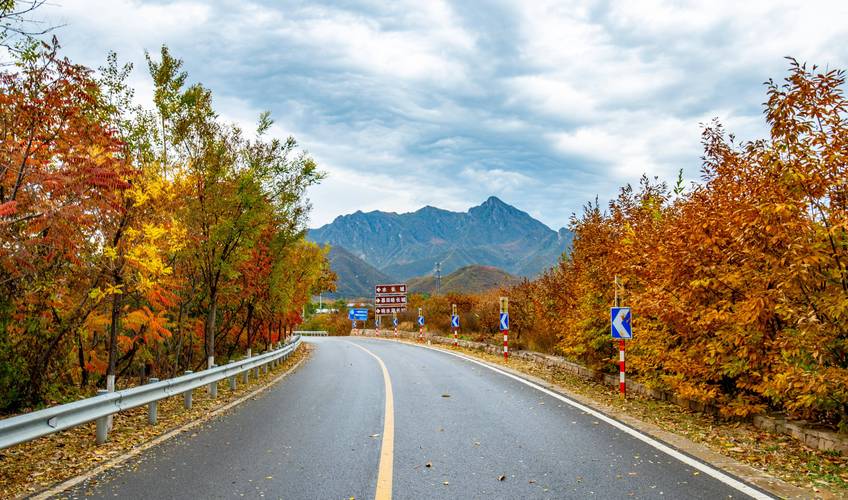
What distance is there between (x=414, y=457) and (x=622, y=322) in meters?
6.16

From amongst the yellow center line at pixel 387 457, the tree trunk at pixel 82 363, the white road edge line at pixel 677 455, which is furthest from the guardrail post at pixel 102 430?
the white road edge line at pixel 677 455

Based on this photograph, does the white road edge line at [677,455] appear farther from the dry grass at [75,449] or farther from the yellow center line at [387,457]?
the dry grass at [75,449]

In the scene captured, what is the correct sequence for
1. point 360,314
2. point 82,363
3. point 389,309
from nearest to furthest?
point 82,363 < point 389,309 < point 360,314

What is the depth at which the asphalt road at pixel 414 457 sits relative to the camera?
17.2 ft

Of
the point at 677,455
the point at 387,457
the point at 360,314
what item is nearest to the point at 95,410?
the point at 387,457

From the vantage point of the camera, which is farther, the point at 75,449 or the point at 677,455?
the point at 75,449

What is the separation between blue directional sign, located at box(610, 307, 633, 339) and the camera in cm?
1111

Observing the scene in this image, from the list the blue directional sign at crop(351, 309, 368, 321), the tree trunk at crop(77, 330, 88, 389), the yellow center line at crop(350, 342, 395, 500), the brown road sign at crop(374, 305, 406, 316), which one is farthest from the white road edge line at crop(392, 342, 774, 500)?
the blue directional sign at crop(351, 309, 368, 321)

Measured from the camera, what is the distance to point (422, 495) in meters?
5.05

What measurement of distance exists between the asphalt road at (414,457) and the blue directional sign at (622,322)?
5.73 feet

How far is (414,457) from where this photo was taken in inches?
253

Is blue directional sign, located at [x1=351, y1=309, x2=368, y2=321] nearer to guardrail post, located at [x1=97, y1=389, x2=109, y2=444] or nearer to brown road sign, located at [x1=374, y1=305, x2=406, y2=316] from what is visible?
brown road sign, located at [x1=374, y1=305, x2=406, y2=316]

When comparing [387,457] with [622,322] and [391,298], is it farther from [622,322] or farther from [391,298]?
[391,298]

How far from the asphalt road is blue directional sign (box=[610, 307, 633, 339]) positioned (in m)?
1.75
